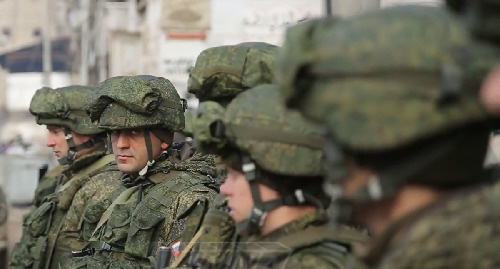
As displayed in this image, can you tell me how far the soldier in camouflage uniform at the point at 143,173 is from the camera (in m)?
6.53

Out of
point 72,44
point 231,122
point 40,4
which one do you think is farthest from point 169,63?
point 40,4

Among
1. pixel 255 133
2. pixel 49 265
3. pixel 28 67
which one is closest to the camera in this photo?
pixel 255 133

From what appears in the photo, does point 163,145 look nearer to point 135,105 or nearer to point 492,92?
point 135,105

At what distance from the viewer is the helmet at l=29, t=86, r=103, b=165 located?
905 centimetres

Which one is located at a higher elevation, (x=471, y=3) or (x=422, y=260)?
(x=471, y=3)

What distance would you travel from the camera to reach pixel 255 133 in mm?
3666

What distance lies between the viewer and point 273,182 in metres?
3.82

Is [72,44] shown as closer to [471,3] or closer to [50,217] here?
[50,217]

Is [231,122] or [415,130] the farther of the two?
[231,122]

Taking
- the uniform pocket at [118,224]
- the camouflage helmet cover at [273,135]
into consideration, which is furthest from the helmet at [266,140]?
the uniform pocket at [118,224]

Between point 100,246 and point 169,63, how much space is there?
21.2 meters

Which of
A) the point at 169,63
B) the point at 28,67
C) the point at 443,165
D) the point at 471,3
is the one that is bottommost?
the point at 28,67

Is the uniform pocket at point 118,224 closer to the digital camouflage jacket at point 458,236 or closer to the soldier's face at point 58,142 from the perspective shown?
the soldier's face at point 58,142

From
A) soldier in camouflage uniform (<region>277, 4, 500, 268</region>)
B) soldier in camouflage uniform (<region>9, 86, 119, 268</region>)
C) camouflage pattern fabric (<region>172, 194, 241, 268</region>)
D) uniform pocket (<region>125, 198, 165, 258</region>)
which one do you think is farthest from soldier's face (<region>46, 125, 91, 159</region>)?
soldier in camouflage uniform (<region>277, 4, 500, 268</region>)
